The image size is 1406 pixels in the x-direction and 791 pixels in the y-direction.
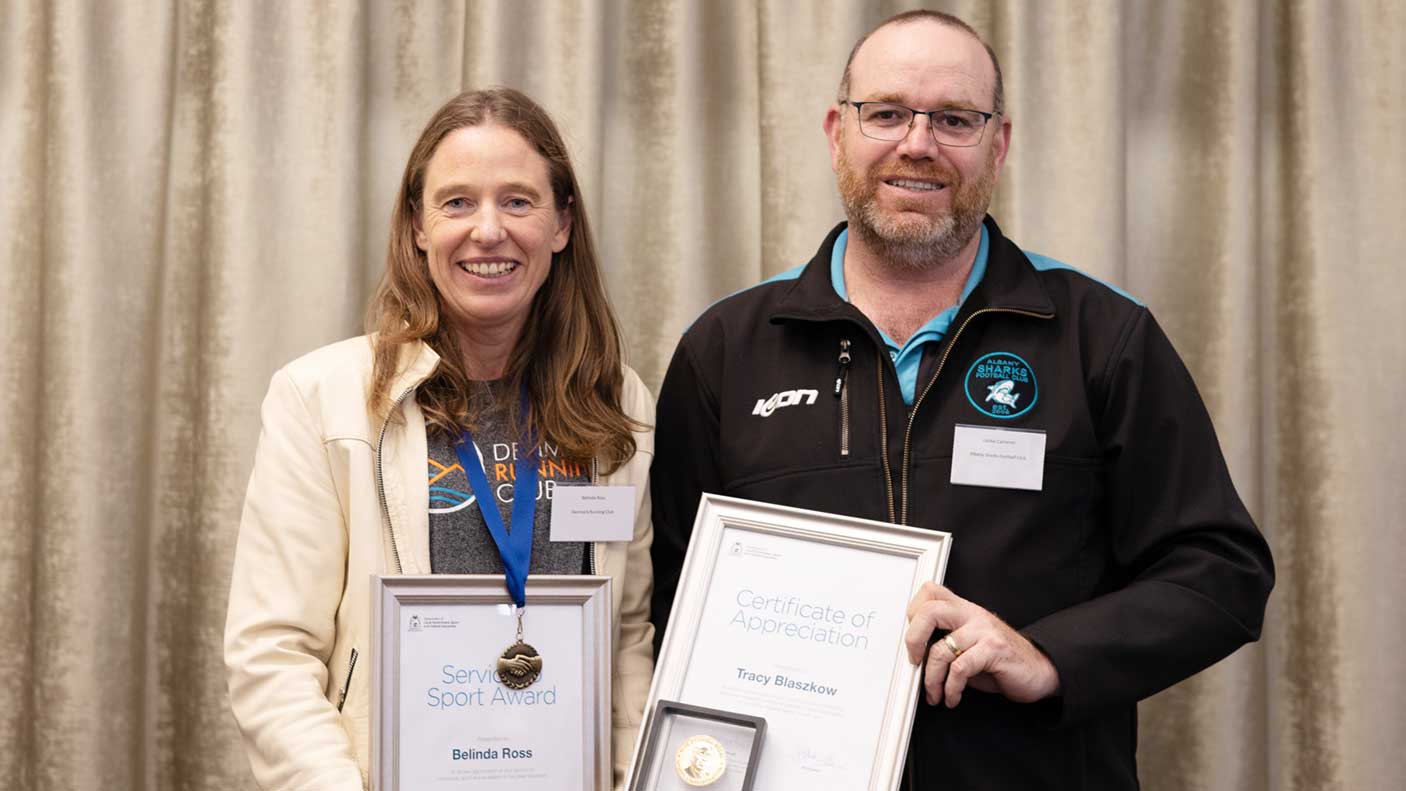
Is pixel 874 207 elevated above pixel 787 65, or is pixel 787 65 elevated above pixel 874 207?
pixel 787 65

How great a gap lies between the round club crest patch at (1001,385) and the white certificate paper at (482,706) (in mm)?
902

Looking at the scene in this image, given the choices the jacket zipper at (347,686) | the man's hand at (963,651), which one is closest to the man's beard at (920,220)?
the man's hand at (963,651)

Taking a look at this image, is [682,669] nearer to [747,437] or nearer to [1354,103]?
[747,437]

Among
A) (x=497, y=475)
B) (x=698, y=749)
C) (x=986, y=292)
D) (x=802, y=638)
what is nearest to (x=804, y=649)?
(x=802, y=638)

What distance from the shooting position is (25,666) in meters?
3.13

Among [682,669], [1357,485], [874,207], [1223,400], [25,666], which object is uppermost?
[874,207]

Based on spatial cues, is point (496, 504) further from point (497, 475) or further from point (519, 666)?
point (519, 666)

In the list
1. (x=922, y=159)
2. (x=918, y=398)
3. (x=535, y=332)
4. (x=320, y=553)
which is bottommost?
(x=320, y=553)

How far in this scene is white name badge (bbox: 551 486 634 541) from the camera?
2.35m

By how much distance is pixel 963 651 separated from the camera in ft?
6.73

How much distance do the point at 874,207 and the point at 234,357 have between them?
1.74 m

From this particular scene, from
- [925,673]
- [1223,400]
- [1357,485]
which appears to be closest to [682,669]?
[925,673]

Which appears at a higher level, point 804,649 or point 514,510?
point 514,510

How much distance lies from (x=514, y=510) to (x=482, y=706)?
0.37 m
